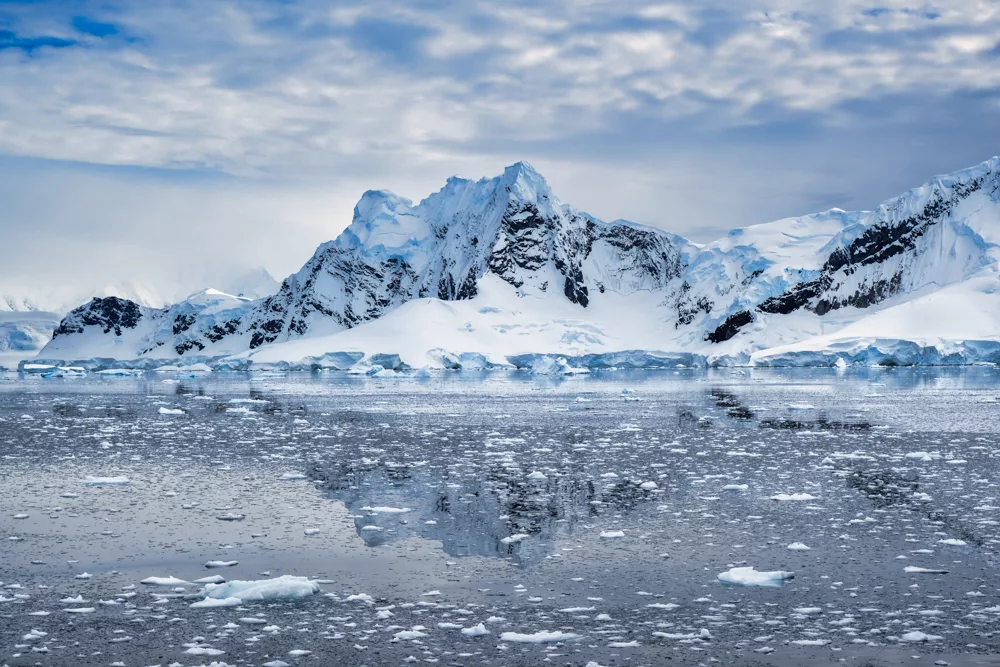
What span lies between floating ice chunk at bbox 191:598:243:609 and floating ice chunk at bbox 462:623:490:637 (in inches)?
91.6

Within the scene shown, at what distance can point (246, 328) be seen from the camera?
196000 mm

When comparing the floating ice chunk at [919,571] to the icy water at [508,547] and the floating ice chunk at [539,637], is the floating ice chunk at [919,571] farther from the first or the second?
the floating ice chunk at [539,637]

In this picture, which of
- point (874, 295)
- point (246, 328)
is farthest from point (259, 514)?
point (246, 328)

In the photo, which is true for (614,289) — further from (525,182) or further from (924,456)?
(924,456)

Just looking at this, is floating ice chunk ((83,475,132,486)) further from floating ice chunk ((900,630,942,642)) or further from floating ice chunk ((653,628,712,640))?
floating ice chunk ((900,630,942,642))

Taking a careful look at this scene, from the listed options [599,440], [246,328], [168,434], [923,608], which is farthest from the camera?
[246,328]

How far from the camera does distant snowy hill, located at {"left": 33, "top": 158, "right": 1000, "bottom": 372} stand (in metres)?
100

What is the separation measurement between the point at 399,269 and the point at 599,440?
161 m

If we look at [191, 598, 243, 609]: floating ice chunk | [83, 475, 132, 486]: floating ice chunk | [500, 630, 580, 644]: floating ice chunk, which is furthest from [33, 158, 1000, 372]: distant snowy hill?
[500, 630, 580, 644]: floating ice chunk

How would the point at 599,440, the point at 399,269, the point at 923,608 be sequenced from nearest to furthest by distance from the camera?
1. the point at 923,608
2. the point at 599,440
3. the point at 399,269

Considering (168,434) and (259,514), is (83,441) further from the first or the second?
(259,514)

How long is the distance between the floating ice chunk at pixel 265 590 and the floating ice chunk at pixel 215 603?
0.29 ft

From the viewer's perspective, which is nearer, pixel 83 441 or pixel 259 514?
pixel 259 514

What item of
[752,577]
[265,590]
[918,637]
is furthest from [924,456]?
[265,590]
